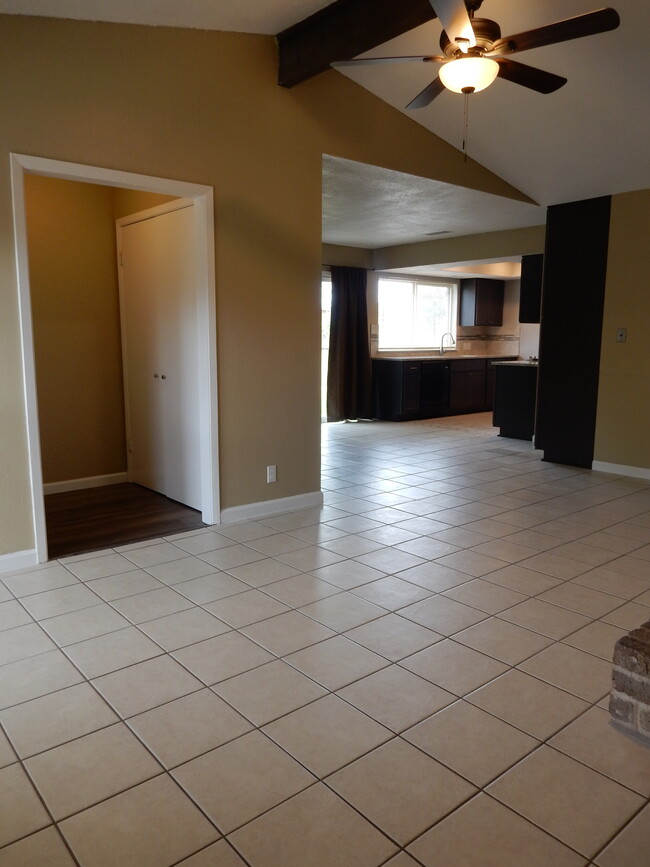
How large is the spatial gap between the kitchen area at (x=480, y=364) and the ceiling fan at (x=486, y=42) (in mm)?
4319

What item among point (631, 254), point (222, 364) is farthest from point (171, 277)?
point (631, 254)

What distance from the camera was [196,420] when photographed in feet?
14.2

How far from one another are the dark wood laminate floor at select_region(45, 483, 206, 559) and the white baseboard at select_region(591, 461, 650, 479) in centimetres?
382

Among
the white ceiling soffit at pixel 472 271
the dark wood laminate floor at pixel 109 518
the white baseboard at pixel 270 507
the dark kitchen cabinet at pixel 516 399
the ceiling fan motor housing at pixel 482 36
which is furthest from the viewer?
the white ceiling soffit at pixel 472 271

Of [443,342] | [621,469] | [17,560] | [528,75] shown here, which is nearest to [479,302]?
[443,342]

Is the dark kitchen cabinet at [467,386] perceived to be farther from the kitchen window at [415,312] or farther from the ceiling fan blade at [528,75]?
the ceiling fan blade at [528,75]

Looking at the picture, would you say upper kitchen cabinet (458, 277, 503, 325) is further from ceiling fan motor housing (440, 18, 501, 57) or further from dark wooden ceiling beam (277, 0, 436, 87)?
ceiling fan motor housing (440, 18, 501, 57)

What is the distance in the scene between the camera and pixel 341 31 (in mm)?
3508

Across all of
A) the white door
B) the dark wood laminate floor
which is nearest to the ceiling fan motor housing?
the white door

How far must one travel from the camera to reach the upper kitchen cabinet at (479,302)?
10.3 m

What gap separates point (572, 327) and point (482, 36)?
12.5 feet

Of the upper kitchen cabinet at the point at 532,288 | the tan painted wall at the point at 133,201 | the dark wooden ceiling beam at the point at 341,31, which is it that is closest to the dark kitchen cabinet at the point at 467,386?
the upper kitchen cabinet at the point at 532,288

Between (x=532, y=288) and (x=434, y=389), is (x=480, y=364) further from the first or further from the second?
(x=532, y=288)

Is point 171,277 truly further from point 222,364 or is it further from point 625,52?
point 625,52
